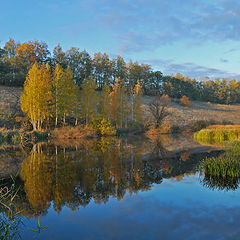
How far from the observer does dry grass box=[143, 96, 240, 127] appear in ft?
178

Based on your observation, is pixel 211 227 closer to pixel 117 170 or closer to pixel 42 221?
pixel 42 221

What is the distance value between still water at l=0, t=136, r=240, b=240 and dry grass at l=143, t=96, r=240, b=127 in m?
39.4

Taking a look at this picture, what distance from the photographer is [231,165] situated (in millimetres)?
10078

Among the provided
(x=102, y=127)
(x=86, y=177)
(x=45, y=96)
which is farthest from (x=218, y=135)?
(x=45, y=96)

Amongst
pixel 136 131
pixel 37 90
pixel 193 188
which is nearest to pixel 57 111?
pixel 37 90

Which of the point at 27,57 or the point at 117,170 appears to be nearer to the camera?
the point at 117,170

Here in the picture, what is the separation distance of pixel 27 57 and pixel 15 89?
7821 mm

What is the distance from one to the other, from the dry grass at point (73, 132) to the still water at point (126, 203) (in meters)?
17.6

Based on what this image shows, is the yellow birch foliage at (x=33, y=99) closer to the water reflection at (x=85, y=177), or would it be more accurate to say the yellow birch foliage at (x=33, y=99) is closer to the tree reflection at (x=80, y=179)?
the water reflection at (x=85, y=177)

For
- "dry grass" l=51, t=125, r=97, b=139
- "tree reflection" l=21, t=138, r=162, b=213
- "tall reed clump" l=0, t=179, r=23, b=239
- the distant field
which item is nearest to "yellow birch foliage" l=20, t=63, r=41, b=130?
"dry grass" l=51, t=125, r=97, b=139

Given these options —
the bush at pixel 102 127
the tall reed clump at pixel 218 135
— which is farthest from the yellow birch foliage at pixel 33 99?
the tall reed clump at pixel 218 135

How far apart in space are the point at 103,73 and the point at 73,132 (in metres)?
40.5

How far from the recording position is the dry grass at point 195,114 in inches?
2135

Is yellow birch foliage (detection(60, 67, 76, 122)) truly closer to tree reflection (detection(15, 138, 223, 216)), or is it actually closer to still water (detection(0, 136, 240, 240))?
tree reflection (detection(15, 138, 223, 216))
